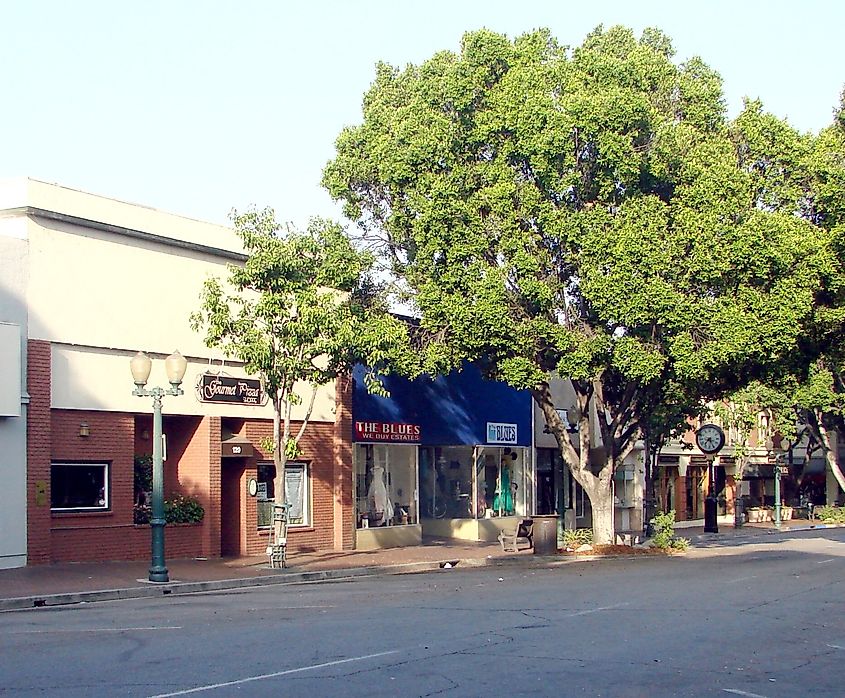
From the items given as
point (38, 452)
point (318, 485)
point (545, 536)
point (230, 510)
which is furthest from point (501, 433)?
point (38, 452)

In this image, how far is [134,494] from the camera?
25.2 meters

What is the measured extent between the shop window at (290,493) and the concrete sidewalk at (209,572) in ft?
4.29

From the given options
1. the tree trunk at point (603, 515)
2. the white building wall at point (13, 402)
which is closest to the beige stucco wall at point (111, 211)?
the white building wall at point (13, 402)

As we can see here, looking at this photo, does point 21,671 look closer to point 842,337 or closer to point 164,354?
point 164,354

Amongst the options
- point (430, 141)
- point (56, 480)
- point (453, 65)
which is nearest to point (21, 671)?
point (56, 480)

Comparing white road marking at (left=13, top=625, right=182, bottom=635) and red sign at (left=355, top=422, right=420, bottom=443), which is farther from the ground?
red sign at (left=355, top=422, right=420, bottom=443)

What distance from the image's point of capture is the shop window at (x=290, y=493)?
2844 centimetres

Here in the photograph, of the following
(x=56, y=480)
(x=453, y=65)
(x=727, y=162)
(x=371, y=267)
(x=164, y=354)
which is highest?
(x=453, y=65)

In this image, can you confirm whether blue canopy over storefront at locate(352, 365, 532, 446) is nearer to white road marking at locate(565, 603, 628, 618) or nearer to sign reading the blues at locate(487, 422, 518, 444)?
sign reading the blues at locate(487, 422, 518, 444)

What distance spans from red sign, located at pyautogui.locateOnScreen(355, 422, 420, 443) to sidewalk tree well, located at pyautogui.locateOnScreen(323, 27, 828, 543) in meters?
4.46

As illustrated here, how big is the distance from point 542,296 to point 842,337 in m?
10.0

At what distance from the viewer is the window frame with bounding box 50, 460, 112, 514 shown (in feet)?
76.5

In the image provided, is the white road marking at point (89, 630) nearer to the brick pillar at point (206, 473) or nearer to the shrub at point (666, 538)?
the brick pillar at point (206, 473)

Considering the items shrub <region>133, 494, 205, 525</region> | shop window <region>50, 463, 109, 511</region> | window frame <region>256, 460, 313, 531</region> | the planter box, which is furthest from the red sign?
the planter box
